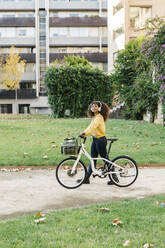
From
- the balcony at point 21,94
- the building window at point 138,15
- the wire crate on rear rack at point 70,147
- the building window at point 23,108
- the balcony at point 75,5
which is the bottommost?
the building window at point 23,108

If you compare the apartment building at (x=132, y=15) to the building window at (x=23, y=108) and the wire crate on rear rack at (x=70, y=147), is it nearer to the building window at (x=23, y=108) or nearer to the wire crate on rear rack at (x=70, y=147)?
the building window at (x=23, y=108)

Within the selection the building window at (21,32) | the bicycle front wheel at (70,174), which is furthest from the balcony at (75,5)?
the bicycle front wheel at (70,174)

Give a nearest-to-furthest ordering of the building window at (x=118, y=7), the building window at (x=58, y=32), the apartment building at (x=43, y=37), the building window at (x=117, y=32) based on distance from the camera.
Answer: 1. the building window at (x=118, y=7)
2. the building window at (x=117, y=32)
3. the apartment building at (x=43, y=37)
4. the building window at (x=58, y=32)

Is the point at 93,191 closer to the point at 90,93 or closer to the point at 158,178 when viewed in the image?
the point at 158,178

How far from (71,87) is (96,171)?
810 inches

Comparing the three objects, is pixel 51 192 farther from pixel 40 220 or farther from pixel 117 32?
pixel 117 32

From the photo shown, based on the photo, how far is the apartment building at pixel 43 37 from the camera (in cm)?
5344

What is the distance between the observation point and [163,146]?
11.8 metres

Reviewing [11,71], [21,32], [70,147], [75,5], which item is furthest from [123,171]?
[75,5]

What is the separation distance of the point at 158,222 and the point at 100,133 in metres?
2.51

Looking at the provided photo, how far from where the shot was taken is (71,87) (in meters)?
27.2

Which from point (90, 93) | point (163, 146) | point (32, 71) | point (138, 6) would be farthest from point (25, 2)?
point (163, 146)

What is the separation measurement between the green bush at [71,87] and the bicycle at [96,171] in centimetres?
2026

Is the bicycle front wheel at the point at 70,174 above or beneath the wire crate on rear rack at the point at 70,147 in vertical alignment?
beneath
